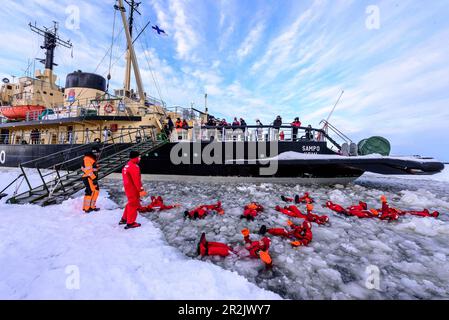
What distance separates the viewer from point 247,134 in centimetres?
1020

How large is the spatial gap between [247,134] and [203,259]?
25.1 feet

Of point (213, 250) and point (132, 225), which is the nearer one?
point (213, 250)

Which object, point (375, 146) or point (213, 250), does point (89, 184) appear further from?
point (375, 146)

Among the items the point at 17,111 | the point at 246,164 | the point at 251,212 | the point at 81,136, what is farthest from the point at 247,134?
the point at 17,111

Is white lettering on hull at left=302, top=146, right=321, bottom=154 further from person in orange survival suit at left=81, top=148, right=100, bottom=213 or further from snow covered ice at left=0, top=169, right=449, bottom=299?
person in orange survival suit at left=81, top=148, right=100, bottom=213

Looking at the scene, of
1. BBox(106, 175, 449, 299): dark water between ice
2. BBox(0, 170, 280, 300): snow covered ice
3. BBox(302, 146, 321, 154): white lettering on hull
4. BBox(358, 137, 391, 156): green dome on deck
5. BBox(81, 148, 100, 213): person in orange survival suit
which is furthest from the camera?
BBox(358, 137, 391, 156): green dome on deck

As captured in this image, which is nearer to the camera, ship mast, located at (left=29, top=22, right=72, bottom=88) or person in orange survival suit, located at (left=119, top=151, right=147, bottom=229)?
person in orange survival suit, located at (left=119, top=151, right=147, bottom=229)

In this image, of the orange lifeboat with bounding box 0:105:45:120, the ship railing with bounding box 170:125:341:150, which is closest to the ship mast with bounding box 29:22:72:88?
the orange lifeboat with bounding box 0:105:45:120

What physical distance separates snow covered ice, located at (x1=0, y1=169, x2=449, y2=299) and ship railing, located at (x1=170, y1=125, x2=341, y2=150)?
17.7ft

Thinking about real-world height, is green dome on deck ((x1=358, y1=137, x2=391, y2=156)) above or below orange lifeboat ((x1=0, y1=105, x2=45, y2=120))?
below

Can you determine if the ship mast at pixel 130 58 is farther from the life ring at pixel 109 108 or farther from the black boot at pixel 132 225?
the black boot at pixel 132 225

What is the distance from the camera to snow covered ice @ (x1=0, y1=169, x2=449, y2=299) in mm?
2447

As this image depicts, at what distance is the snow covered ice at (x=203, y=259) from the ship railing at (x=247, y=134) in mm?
5398
